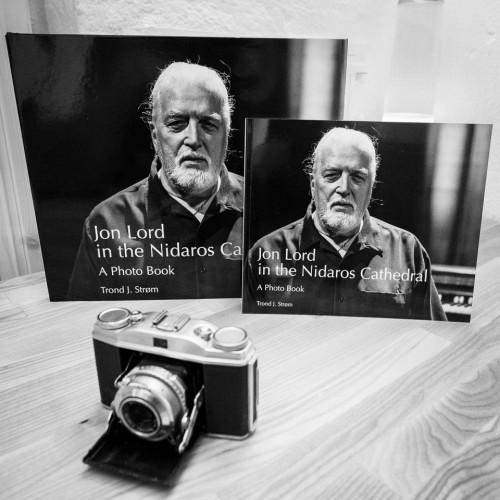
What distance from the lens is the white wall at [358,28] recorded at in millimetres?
650

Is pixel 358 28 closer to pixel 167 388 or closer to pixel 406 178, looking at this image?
pixel 406 178

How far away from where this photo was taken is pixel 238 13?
28.5 inches

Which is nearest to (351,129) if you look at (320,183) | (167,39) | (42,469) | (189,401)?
(320,183)

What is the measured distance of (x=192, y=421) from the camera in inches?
14.6

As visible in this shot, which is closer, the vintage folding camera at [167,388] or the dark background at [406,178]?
the vintage folding camera at [167,388]

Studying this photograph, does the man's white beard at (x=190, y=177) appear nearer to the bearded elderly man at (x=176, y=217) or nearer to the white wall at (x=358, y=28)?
the bearded elderly man at (x=176, y=217)

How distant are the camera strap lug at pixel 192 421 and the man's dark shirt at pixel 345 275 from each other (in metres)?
0.20

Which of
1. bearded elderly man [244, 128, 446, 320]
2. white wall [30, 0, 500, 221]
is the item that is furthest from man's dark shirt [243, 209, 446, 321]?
white wall [30, 0, 500, 221]

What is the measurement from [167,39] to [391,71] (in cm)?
45

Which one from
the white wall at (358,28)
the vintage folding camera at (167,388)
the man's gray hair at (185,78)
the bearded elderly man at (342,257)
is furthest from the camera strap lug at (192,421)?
the white wall at (358,28)

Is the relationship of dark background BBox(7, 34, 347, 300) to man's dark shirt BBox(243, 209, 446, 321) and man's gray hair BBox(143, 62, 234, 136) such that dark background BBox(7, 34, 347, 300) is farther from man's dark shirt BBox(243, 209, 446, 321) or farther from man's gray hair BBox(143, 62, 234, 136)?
man's dark shirt BBox(243, 209, 446, 321)

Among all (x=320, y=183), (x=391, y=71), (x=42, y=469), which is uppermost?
(x=391, y=71)

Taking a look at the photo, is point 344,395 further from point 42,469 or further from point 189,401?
point 42,469

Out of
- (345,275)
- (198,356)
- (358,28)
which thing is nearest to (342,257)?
(345,275)
